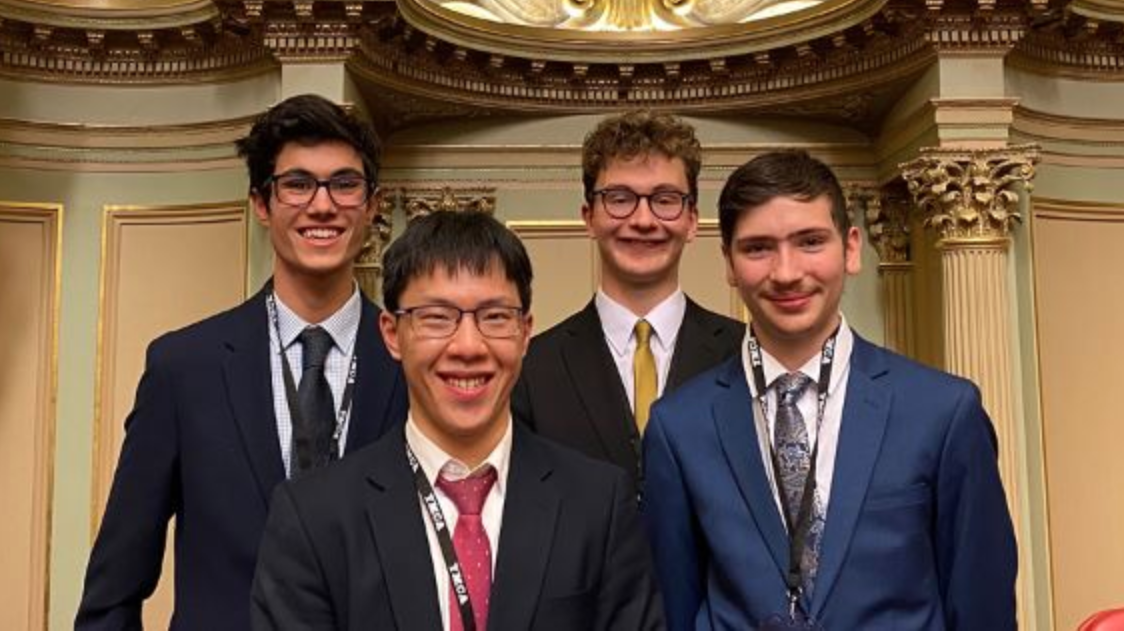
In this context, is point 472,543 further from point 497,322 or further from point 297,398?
point 297,398

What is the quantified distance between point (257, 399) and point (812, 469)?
3.36 ft

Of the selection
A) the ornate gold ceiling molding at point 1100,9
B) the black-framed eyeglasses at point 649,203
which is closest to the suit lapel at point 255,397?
the black-framed eyeglasses at point 649,203

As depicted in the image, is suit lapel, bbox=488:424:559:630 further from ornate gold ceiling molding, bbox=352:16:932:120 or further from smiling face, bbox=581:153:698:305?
ornate gold ceiling molding, bbox=352:16:932:120

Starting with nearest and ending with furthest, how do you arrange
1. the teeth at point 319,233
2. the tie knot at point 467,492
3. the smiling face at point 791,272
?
the tie knot at point 467,492, the smiling face at point 791,272, the teeth at point 319,233

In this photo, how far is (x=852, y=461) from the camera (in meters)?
2.04

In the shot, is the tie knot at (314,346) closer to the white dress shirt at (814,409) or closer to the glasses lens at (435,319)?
the glasses lens at (435,319)

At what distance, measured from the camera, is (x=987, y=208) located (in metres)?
6.13

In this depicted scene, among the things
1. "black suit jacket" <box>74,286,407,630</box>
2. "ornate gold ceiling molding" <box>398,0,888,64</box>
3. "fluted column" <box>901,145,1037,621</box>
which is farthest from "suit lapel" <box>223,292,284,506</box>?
"fluted column" <box>901,145,1037,621</box>

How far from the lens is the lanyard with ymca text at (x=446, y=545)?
1.80m

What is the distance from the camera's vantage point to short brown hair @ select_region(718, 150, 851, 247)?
215 cm

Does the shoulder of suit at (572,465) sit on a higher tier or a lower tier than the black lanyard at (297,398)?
lower

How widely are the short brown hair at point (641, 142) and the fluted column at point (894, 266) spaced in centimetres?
480

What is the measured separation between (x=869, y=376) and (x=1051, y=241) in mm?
5169

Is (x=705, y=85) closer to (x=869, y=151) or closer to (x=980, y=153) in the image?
(x=869, y=151)
